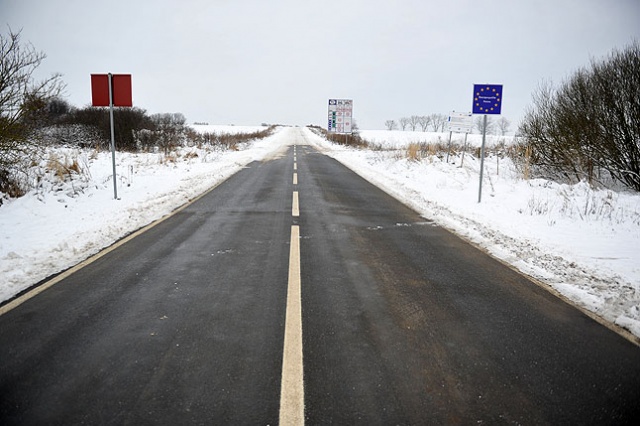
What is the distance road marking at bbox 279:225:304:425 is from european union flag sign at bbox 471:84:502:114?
7358 mm

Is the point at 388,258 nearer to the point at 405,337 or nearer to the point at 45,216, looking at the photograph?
the point at 405,337

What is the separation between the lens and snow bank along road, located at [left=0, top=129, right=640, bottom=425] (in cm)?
241

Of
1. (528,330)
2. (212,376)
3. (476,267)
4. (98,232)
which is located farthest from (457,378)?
(98,232)

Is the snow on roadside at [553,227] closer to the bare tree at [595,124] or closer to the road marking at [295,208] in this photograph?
the bare tree at [595,124]

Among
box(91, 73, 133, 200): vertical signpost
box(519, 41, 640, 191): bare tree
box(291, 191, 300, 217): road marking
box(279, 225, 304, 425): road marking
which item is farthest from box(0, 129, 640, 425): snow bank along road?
box(519, 41, 640, 191): bare tree

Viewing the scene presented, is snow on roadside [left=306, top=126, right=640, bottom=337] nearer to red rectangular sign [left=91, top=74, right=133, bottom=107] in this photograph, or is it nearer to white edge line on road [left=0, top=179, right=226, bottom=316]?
white edge line on road [left=0, top=179, right=226, bottom=316]

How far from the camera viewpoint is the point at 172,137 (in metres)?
26.7

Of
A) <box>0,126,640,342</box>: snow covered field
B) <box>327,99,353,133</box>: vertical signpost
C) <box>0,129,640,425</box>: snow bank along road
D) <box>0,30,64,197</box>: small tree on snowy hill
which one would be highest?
<box>327,99,353,133</box>: vertical signpost

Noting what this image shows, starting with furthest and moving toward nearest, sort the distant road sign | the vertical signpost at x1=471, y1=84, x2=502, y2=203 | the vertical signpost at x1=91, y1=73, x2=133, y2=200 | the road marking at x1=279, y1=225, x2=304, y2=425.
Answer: the distant road sign → the vertical signpost at x1=471, y1=84, x2=502, y2=203 → the vertical signpost at x1=91, y1=73, x2=133, y2=200 → the road marking at x1=279, y1=225, x2=304, y2=425

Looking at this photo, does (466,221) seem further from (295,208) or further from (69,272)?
(69,272)

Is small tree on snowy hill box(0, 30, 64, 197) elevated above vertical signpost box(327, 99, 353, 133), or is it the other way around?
vertical signpost box(327, 99, 353, 133)

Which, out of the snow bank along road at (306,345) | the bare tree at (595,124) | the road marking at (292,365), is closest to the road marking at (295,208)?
the snow bank along road at (306,345)

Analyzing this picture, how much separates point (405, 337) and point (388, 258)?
2.21m

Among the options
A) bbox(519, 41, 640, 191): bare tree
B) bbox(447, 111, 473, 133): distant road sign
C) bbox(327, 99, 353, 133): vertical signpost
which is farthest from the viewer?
bbox(327, 99, 353, 133): vertical signpost
